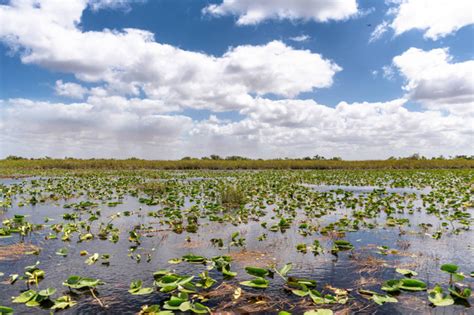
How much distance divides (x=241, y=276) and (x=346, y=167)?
43501mm

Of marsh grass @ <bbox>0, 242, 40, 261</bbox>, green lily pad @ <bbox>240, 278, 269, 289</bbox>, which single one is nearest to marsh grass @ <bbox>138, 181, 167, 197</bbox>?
marsh grass @ <bbox>0, 242, 40, 261</bbox>

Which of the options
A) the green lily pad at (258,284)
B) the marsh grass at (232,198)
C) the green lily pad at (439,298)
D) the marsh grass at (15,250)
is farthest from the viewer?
the marsh grass at (232,198)

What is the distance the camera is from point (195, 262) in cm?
689

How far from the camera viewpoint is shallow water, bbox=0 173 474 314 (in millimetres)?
5172

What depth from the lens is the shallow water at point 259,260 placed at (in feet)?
17.0

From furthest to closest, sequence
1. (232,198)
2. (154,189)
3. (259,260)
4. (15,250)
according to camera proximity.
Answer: (154,189) < (232,198) < (15,250) < (259,260)

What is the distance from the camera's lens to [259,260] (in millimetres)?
7195

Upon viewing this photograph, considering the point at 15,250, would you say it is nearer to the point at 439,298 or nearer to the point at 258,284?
the point at 258,284

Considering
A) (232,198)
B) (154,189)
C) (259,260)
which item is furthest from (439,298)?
(154,189)

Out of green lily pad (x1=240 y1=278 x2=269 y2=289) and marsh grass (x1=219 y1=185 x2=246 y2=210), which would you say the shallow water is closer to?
green lily pad (x1=240 y1=278 x2=269 y2=289)

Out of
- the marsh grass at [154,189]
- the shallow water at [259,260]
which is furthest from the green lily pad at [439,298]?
the marsh grass at [154,189]

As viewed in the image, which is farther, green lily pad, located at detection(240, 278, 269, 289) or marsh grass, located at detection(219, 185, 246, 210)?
marsh grass, located at detection(219, 185, 246, 210)

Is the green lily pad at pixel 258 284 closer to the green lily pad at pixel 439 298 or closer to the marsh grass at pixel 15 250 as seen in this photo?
the green lily pad at pixel 439 298

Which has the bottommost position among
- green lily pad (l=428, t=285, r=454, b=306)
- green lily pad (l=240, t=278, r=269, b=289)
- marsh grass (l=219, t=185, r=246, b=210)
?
green lily pad (l=428, t=285, r=454, b=306)
